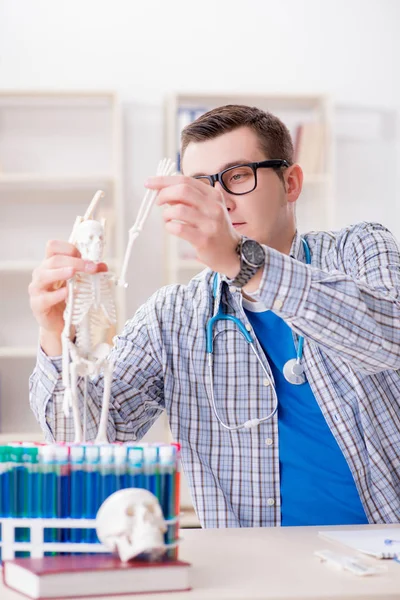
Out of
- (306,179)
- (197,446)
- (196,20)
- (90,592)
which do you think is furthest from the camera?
(196,20)

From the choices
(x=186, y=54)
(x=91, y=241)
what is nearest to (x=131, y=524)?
(x=91, y=241)

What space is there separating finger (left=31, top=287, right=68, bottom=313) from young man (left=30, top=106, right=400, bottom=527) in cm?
22

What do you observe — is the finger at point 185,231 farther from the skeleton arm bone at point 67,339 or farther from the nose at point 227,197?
the nose at point 227,197

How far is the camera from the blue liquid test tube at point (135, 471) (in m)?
1.02

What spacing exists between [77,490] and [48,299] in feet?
1.02

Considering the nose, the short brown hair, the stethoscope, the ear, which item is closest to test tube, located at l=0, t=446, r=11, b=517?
the stethoscope

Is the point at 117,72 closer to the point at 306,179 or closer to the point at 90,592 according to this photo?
the point at 306,179

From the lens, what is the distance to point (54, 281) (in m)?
1.18

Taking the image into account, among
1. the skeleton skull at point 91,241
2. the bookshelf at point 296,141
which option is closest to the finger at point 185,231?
the skeleton skull at point 91,241

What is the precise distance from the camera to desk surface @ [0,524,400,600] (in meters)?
0.94

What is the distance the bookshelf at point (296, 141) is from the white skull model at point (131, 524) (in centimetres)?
283

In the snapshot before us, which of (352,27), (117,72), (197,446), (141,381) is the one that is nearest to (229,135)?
(141,381)

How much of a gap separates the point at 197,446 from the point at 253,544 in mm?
480

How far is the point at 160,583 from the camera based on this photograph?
955 millimetres
